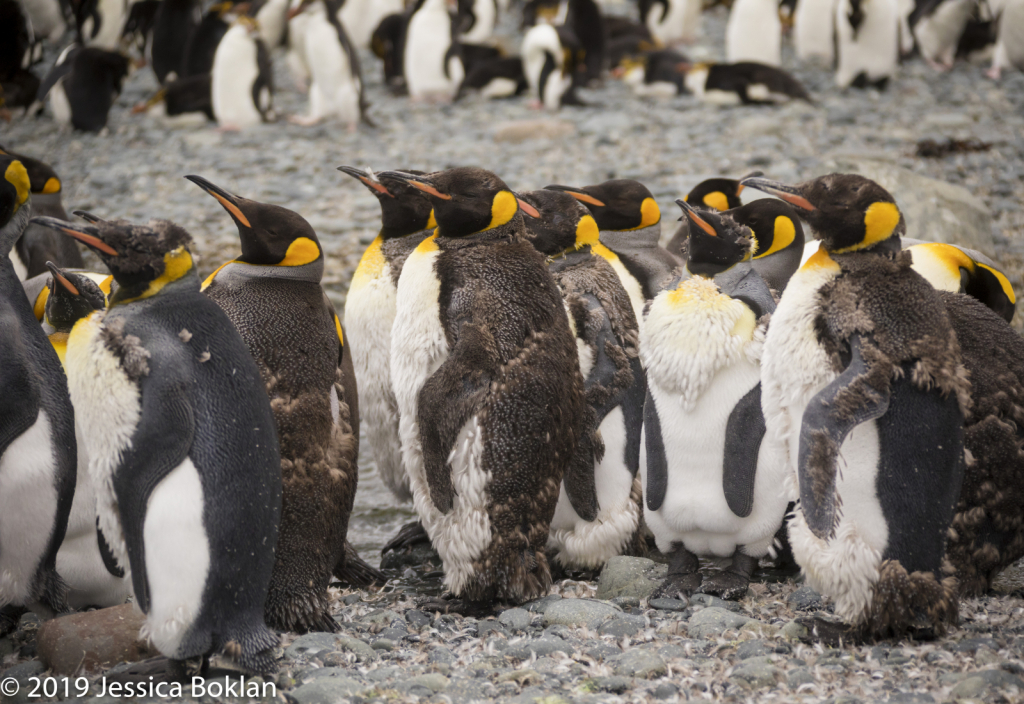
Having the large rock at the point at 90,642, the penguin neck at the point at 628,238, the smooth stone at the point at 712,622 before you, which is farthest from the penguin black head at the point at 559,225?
the large rock at the point at 90,642

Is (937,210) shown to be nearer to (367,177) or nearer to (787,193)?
(787,193)

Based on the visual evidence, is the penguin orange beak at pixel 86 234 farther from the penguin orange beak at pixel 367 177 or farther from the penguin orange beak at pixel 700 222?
the penguin orange beak at pixel 700 222

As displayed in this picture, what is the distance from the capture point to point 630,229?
440 cm

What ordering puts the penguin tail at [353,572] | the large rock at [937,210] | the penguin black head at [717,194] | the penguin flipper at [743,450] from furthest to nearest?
the large rock at [937,210] < the penguin black head at [717,194] < the penguin tail at [353,572] < the penguin flipper at [743,450]

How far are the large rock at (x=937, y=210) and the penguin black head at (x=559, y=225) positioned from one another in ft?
12.3

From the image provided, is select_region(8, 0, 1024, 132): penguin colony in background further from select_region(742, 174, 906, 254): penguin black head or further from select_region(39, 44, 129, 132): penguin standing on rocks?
select_region(742, 174, 906, 254): penguin black head

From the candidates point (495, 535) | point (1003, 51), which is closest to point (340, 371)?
point (495, 535)

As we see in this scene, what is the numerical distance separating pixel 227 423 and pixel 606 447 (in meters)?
1.68

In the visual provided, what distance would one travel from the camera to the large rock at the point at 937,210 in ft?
22.6

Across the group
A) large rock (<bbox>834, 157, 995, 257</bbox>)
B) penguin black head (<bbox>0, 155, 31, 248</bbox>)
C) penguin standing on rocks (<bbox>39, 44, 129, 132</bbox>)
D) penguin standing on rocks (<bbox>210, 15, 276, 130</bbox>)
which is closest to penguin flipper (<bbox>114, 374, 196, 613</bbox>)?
penguin black head (<bbox>0, 155, 31, 248</bbox>)

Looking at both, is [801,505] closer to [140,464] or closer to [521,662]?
[521,662]

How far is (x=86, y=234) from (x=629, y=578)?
220cm

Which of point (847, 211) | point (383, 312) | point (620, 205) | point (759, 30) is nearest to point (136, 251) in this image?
point (383, 312)

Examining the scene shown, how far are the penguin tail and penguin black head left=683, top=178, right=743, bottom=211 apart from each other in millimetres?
2534
